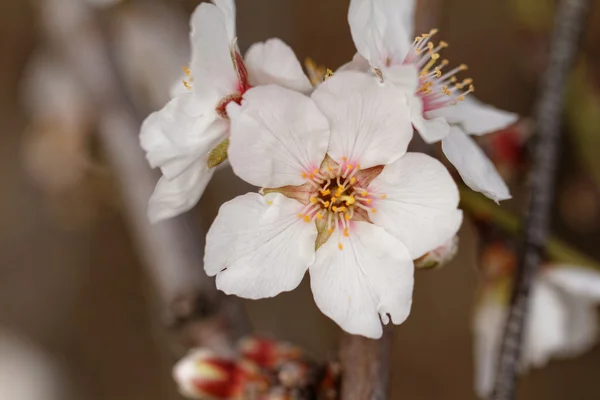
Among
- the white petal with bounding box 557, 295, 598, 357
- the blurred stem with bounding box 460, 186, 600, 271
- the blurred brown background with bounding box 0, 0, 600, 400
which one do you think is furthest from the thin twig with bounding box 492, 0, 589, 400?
the blurred brown background with bounding box 0, 0, 600, 400

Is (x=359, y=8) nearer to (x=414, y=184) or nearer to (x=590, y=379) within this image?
(x=414, y=184)

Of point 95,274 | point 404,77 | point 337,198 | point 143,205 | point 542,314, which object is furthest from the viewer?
point 95,274

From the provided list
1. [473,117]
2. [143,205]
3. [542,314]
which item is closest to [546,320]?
[542,314]

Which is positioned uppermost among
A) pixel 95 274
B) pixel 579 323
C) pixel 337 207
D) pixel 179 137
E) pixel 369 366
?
pixel 179 137

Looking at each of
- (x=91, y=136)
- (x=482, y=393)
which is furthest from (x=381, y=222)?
(x=91, y=136)

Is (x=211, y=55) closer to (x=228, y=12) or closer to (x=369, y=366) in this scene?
(x=228, y=12)

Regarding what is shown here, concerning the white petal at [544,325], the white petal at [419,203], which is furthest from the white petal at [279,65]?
the white petal at [544,325]

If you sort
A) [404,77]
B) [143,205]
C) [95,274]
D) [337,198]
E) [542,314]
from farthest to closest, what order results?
[95,274] < [143,205] < [542,314] < [337,198] < [404,77]
